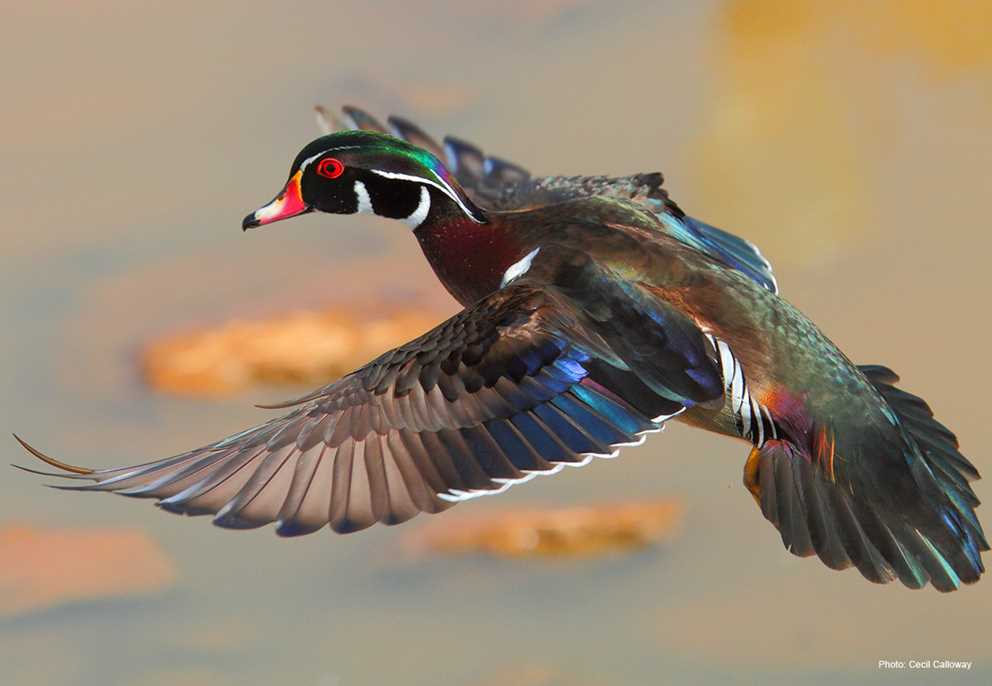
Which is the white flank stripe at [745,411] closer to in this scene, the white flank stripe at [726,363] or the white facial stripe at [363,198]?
the white flank stripe at [726,363]

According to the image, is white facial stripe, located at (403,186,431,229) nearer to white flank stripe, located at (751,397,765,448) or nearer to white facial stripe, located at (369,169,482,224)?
white facial stripe, located at (369,169,482,224)

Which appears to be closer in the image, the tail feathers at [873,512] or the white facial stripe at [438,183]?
the tail feathers at [873,512]

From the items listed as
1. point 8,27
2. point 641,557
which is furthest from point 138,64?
point 641,557

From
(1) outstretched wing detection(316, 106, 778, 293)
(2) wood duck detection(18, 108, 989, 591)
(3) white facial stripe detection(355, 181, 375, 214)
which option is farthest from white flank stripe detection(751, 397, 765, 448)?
(3) white facial stripe detection(355, 181, 375, 214)

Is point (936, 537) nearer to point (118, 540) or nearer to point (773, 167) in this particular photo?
point (118, 540)

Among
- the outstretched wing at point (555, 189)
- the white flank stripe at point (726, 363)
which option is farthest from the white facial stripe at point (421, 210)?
the white flank stripe at point (726, 363)

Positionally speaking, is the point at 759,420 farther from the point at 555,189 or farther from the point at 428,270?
the point at 428,270

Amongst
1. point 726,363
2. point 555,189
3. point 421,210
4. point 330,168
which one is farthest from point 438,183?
point 726,363
